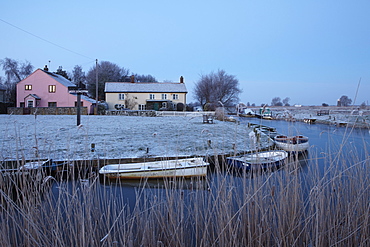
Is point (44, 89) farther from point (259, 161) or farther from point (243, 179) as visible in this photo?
point (243, 179)

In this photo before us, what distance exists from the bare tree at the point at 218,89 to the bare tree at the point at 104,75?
1515cm

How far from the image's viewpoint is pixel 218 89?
154 ft

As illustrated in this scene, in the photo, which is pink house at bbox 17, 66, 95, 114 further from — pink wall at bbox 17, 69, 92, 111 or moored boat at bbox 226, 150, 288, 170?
moored boat at bbox 226, 150, 288, 170

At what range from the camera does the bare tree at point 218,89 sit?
47.6 m

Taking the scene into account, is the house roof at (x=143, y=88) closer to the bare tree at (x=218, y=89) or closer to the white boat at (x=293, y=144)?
the bare tree at (x=218, y=89)

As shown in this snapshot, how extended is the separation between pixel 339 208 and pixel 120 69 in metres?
56.0

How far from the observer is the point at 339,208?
278 centimetres

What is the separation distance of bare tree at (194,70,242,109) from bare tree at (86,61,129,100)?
15147 mm

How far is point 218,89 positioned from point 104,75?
19.2m

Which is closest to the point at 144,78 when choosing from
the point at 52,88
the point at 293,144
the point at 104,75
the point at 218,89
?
the point at 104,75

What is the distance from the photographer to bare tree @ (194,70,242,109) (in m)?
47.6

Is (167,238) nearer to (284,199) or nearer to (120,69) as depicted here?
(284,199)

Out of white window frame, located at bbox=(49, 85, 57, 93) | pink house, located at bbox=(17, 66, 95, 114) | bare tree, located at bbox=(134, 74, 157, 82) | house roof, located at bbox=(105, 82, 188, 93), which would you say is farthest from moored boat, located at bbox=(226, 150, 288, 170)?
bare tree, located at bbox=(134, 74, 157, 82)

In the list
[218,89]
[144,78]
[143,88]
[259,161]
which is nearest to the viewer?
[259,161]
